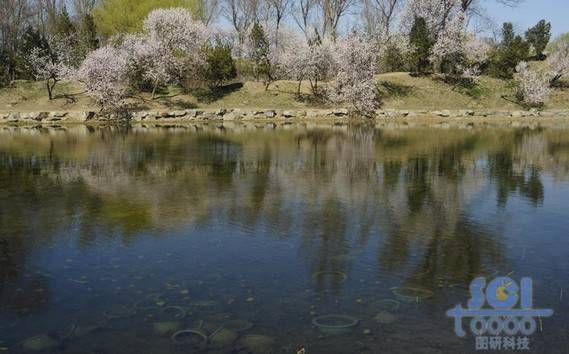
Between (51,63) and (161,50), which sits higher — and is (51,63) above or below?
below

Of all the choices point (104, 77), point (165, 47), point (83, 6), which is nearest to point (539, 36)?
point (165, 47)

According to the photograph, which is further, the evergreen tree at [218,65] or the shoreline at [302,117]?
the evergreen tree at [218,65]

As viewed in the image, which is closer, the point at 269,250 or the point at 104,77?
the point at 269,250

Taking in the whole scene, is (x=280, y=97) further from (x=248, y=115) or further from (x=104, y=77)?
(x=104, y=77)

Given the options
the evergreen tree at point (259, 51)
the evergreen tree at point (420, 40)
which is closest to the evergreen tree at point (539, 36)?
the evergreen tree at point (420, 40)

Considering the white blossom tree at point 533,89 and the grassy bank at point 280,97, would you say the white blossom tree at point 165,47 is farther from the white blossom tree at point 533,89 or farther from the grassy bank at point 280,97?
the white blossom tree at point 533,89

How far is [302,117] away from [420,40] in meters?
18.4

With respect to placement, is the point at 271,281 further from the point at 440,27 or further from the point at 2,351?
the point at 440,27

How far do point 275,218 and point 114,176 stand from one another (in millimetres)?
8313

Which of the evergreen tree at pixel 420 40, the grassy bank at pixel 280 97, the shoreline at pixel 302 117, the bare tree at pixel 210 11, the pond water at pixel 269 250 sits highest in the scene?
the bare tree at pixel 210 11

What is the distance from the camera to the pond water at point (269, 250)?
6832mm

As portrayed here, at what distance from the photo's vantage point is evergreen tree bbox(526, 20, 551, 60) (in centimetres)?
6606

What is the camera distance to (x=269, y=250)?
33.3 feet

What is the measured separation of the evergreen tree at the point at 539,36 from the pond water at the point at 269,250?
170ft
